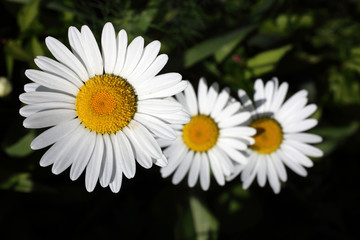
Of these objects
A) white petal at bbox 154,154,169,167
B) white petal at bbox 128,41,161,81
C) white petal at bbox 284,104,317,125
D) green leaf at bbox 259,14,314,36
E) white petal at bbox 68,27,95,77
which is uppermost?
green leaf at bbox 259,14,314,36

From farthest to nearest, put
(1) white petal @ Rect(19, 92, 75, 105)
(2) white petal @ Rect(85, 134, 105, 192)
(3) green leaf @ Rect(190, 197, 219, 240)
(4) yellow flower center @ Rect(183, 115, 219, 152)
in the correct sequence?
1. (3) green leaf @ Rect(190, 197, 219, 240)
2. (4) yellow flower center @ Rect(183, 115, 219, 152)
3. (2) white petal @ Rect(85, 134, 105, 192)
4. (1) white petal @ Rect(19, 92, 75, 105)

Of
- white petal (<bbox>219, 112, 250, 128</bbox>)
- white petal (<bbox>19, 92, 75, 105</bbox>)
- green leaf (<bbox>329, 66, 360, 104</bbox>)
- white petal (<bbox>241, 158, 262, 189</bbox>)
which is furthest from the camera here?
green leaf (<bbox>329, 66, 360, 104</bbox>)

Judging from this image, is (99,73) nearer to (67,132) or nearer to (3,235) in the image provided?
(67,132)

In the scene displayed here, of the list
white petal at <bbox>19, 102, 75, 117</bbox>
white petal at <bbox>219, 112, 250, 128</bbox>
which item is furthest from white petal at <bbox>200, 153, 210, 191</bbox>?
white petal at <bbox>19, 102, 75, 117</bbox>

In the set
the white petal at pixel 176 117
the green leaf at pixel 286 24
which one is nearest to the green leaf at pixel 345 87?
the green leaf at pixel 286 24

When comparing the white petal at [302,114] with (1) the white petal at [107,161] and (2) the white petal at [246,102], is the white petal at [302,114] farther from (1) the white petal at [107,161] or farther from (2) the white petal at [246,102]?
(1) the white petal at [107,161]

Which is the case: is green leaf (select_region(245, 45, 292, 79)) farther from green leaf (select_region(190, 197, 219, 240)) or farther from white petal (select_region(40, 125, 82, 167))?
white petal (select_region(40, 125, 82, 167))

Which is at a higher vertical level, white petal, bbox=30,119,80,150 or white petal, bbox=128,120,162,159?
white petal, bbox=30,119,80,150

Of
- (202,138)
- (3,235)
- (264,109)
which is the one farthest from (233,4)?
(3,235)
